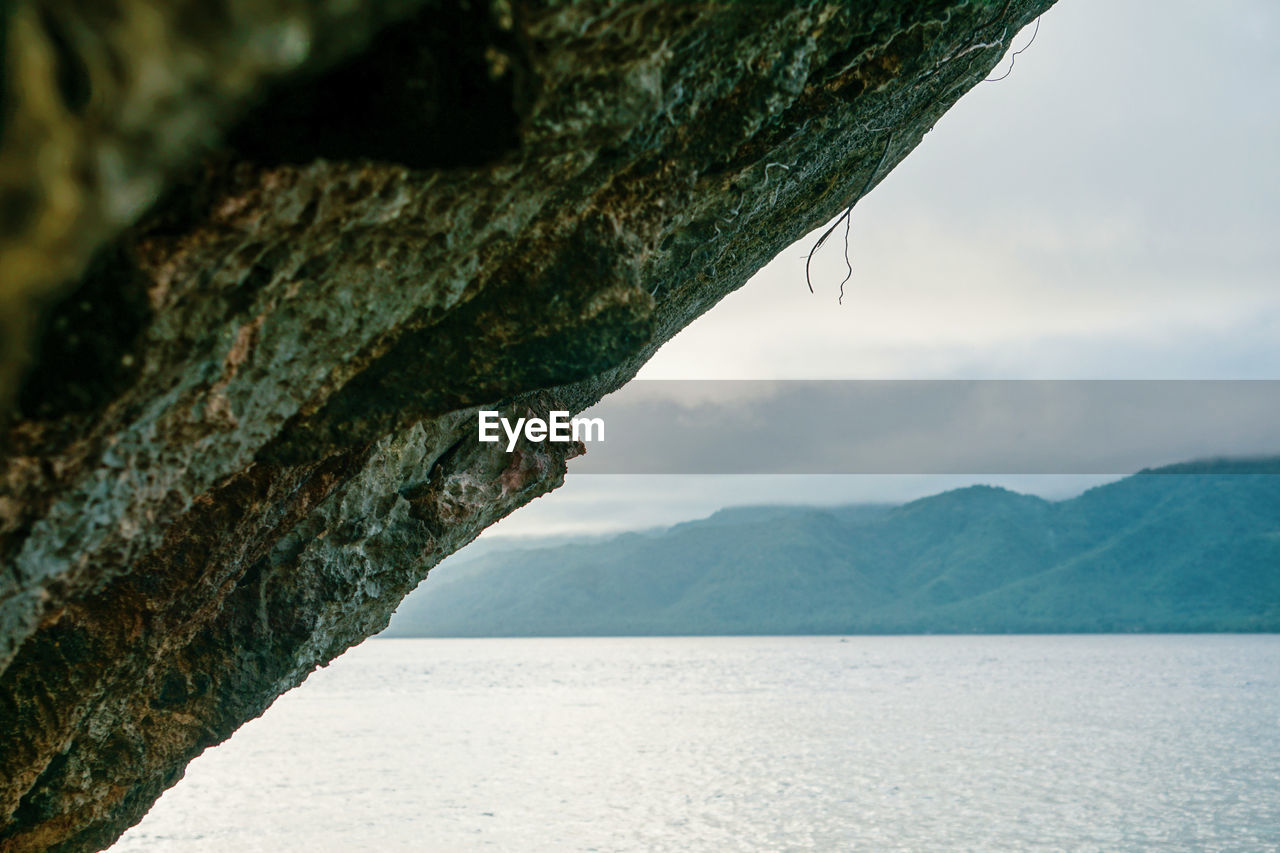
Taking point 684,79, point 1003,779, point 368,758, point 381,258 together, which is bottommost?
point 368,758

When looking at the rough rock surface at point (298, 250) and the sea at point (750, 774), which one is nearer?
the rough rock surface at point (298, 250)

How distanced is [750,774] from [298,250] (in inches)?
1585

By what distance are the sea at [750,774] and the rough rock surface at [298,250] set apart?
22.6m

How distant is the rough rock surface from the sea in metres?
22.6

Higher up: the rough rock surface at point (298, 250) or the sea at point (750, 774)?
the rough rock surface at point (298, 250)

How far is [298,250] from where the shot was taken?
3332mm

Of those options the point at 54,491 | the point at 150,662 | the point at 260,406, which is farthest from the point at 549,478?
the point at 54,491

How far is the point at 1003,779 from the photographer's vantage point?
36.6 m

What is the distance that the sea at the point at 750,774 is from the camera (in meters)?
27.4

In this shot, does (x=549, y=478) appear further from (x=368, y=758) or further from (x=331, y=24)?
(x=368, y=758)

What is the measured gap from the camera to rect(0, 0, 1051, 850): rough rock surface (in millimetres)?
2164

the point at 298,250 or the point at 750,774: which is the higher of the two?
the point at 298,250

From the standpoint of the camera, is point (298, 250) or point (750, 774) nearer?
point (298, 250)

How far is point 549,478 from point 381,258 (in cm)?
487
